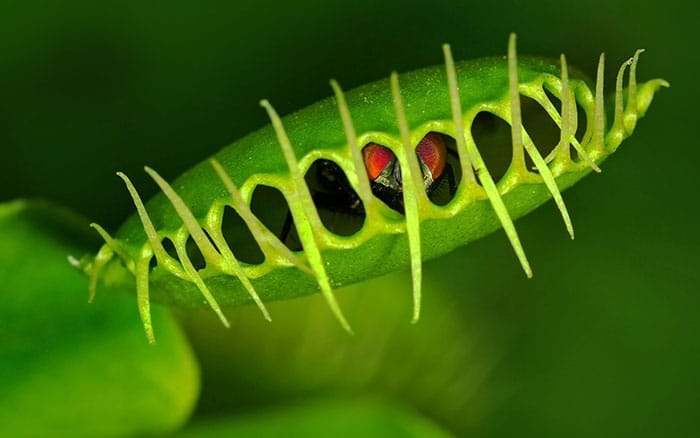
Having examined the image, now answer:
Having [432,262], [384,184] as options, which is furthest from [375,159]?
[432,262]

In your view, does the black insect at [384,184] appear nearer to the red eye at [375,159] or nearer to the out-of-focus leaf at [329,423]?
the red eye at [375,159]

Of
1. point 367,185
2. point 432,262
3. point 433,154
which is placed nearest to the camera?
point 367,185

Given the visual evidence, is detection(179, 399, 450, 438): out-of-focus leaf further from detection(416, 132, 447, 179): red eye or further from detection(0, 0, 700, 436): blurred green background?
detection(416, 132, 447, 179): red eye

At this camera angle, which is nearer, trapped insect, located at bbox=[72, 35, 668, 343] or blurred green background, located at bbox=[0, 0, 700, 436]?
trapped insect, located at bbox=[72, 35, 668, 343]

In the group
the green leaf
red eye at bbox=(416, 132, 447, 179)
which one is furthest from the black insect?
the green leaf

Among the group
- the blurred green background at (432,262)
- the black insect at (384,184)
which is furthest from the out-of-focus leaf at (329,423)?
the black insect at (384,184)

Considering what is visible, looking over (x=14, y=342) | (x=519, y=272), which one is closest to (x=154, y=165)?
(x=14, y=342)

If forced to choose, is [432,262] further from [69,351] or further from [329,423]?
[69,351]
